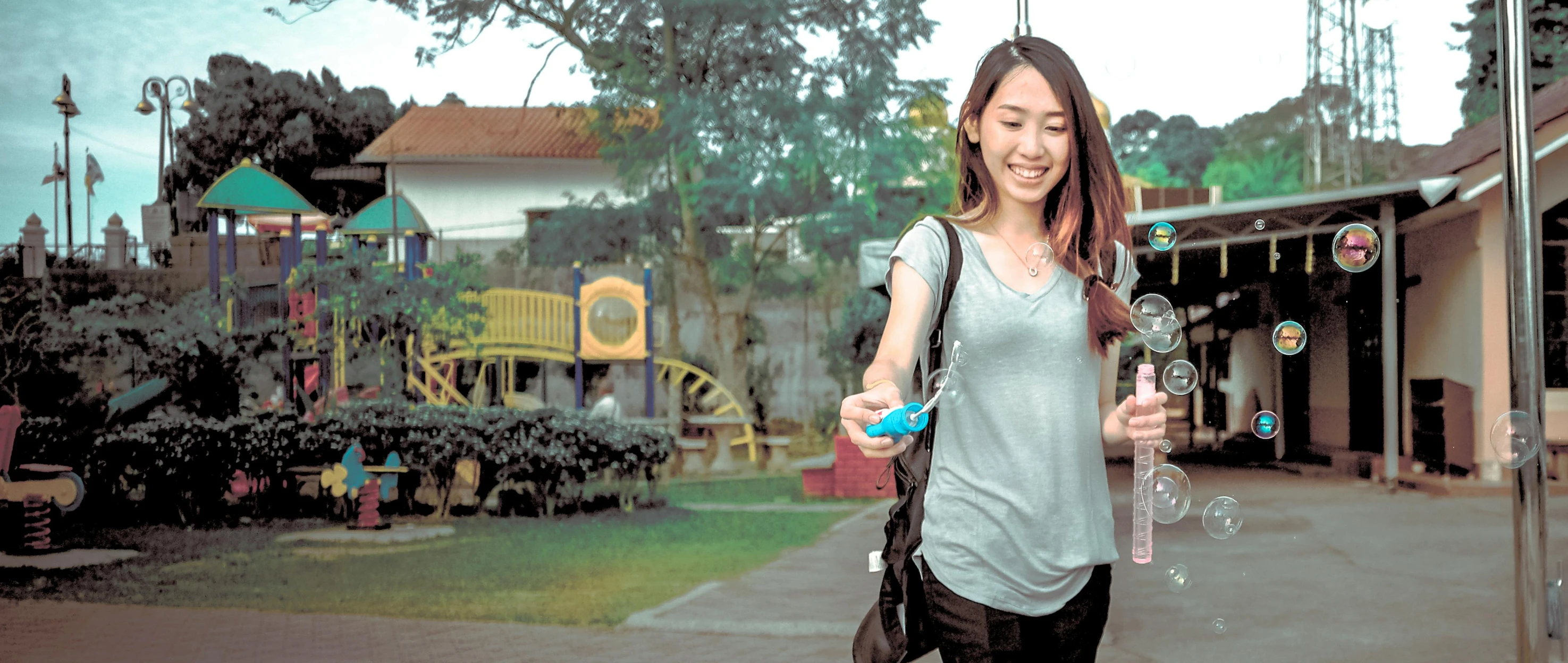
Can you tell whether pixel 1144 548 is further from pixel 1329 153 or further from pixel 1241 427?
pixel 1241 427

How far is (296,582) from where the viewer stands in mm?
6973

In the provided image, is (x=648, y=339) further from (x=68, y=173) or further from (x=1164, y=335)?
(x=1164, y=335)

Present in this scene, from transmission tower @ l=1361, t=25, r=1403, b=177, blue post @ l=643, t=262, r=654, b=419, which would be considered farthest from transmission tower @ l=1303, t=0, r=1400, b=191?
blue post @ l=643, t=262, r=654, b=419

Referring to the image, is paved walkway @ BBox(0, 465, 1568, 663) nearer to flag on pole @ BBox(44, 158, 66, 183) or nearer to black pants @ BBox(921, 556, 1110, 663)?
black pants @ BBox(921, 556, 1110, 663)

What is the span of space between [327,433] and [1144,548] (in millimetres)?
7912

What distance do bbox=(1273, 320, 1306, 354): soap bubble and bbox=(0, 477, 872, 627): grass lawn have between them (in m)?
3.28

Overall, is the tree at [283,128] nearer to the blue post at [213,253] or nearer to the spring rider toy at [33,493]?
the blue post at [213,253]

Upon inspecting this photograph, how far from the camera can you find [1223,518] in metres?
3.02

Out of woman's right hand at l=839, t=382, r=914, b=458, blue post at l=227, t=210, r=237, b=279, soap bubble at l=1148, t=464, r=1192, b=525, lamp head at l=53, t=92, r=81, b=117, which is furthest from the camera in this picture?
blue post at l=227, t=210, r=237, b=279

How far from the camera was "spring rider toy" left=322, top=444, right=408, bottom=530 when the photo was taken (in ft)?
28.0

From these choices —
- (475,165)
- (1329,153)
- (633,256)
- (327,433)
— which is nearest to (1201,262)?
(1329,153)

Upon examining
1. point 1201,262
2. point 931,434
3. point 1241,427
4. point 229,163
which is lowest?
point 1241,427

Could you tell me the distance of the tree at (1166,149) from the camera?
16.2 m

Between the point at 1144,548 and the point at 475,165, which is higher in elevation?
the point at 475,165
